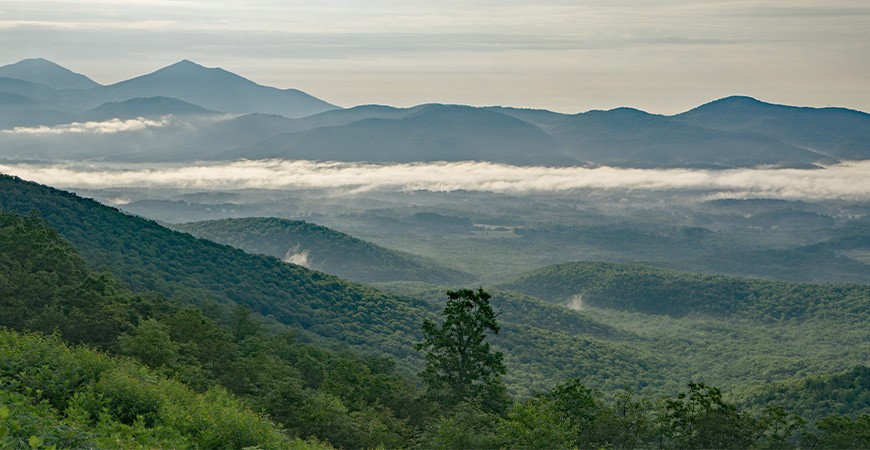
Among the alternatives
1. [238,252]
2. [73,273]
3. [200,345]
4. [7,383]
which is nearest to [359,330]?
[238,252]

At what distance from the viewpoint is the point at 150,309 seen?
7319cm

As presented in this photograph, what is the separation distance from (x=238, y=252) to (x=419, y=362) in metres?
45.5

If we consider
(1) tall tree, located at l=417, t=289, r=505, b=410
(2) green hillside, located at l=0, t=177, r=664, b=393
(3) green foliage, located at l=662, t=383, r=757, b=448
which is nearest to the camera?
(3) green foliage, located at l=662, t=383, r=757, b=448

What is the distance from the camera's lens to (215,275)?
477ft

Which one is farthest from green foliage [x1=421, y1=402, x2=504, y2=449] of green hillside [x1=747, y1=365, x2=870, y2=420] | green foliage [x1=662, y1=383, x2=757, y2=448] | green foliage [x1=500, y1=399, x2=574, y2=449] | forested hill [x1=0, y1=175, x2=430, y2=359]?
green hillside [x1=747, y1=365, x2=870, y2=420]

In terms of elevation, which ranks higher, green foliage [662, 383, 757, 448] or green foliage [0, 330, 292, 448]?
green foliage [0, 330, 292, 448]

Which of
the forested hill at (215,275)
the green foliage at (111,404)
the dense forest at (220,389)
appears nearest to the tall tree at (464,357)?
the dense forest at (220,389)

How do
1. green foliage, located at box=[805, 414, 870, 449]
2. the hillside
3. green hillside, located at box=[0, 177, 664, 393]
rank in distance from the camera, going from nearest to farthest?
green foliage, located at box=[805, 414, 870, 449]
green hillside, located at box=[0, 177, 664, 393]
the hillside

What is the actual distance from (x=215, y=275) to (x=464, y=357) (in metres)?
87.8

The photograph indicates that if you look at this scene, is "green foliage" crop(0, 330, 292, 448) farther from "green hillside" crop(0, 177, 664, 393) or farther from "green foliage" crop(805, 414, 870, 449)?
"green hillside" crop(0, 177, 664, 393)

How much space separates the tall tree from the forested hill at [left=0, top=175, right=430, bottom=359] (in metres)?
51.5

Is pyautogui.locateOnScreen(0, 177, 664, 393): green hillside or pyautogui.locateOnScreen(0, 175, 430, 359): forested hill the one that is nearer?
pyautogui.locateOnScreen(0, 175, 430, 359): forested hill

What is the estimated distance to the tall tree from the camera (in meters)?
64.3

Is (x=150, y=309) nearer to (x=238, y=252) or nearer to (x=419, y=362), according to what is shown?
(x=419, y=362)
